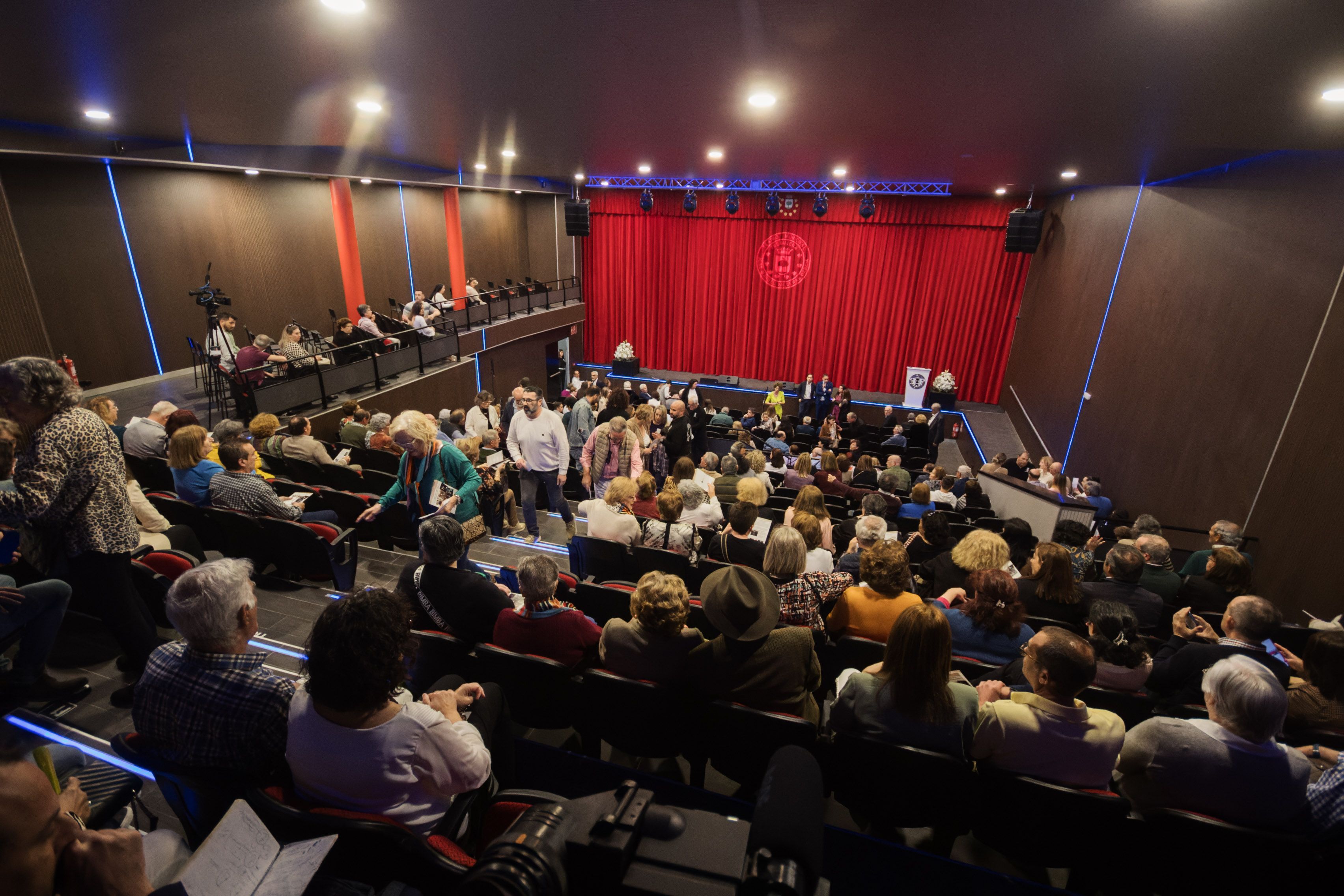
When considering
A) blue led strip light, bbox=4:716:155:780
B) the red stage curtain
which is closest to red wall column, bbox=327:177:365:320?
the red stage curtain

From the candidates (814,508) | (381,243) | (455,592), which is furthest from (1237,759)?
(381,243)

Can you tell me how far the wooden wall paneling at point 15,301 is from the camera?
6773 millimetres

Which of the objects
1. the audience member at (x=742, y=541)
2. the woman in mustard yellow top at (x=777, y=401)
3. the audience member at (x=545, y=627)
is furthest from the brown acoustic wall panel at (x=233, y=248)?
the audience member at (x=545, y=627)

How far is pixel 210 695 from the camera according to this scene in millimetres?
1730

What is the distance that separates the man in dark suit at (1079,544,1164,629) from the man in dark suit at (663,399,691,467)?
4.64m

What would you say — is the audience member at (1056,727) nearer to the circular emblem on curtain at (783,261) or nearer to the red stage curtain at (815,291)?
the red stage curtain at (815,291)

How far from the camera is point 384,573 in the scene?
4.36m

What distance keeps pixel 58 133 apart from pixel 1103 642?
11.1 meters

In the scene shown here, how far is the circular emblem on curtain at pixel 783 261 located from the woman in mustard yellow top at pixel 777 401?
3.67 metres

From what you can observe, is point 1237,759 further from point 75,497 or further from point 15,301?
point 15,301

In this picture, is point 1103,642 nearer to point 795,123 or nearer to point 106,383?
point 795,123

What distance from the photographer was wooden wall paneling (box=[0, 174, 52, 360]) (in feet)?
22.2

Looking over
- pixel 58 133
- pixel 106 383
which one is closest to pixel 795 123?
pixel 58 133

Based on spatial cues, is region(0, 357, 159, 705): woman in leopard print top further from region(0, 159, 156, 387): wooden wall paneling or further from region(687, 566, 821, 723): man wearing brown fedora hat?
region(0, 159, 156, 387): wooden wall paneling
